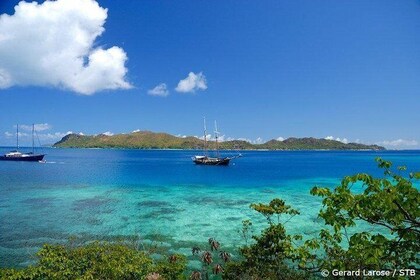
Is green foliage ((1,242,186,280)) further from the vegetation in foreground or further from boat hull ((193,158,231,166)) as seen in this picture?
boat hull ((193,158,231,166))

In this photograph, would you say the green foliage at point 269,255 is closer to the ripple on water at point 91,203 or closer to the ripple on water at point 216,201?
the ripple on water at point 216,201

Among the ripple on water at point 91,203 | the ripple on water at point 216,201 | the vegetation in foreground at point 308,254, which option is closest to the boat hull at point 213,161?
the ripple on water at point 216,201

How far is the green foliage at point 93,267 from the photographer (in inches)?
345

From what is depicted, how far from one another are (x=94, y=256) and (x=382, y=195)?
8.68 metres

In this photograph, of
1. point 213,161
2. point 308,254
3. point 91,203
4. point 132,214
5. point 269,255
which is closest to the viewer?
point 308,254

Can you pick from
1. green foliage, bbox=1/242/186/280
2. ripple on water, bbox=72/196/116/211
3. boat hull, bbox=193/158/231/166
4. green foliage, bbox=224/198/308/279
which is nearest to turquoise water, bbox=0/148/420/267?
ripple on water, bbox=72/196/116/211

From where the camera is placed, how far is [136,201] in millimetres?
34594

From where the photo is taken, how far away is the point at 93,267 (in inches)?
360

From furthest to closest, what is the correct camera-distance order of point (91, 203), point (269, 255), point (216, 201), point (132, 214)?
point (216, 201), point (91, 203), point (132, 214), point (269, 255)

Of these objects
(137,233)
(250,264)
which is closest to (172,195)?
(137,233)

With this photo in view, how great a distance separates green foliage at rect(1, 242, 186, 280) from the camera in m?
8.77

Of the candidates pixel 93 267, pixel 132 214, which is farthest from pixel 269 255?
pixel 132 214

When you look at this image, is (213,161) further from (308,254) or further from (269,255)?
(308,254)

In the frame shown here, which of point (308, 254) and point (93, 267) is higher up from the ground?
point (308, 254)
